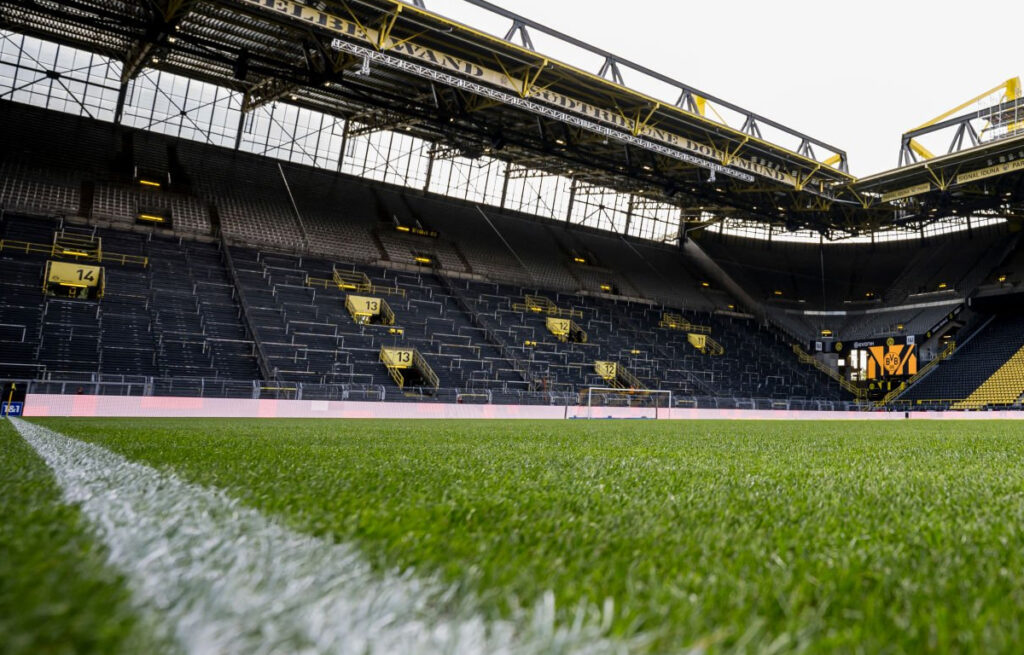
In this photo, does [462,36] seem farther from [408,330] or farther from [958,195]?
[958,195]

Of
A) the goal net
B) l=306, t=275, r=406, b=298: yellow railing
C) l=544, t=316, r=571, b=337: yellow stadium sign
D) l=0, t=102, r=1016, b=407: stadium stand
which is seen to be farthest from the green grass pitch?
l=544, t=316, r=571, b=337: yellow stadium sign

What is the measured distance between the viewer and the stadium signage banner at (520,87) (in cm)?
1583

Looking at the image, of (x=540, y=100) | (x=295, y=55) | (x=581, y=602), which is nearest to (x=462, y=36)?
(x=540, y=100)

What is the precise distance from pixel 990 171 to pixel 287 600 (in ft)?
102

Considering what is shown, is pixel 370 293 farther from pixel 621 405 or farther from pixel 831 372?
→ pixel 831 372

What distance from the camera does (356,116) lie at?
97.9ft

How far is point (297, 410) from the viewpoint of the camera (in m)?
16.2

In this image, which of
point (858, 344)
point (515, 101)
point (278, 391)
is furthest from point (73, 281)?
point (858, 344)

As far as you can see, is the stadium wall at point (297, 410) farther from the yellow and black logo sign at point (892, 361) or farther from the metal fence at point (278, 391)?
the yellow and black logo sign at point (892, 361)

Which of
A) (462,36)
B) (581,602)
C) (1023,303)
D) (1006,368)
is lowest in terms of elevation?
(581,602)

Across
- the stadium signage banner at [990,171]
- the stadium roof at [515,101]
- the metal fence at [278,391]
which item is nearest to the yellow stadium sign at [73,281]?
the metal fence at [278,391]

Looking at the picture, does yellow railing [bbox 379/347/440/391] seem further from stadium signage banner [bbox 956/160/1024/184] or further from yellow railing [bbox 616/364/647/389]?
stadium signage banner [bbox 956/160/1024/184]

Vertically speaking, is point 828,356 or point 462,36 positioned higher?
point 462,36

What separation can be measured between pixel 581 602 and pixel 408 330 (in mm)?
24944
